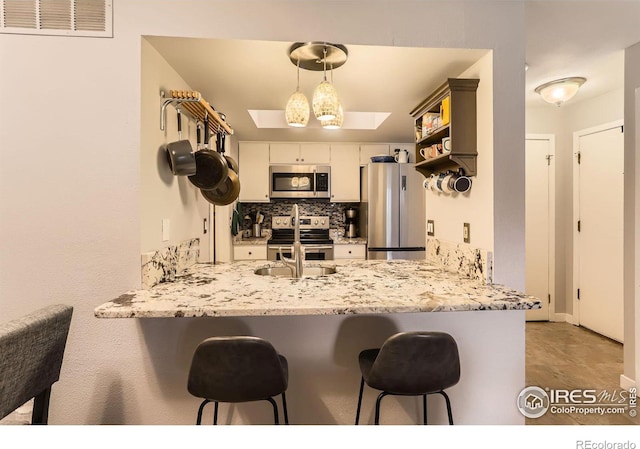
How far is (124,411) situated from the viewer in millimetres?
1582

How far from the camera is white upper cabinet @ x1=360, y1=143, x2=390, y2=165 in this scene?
4.20 metres

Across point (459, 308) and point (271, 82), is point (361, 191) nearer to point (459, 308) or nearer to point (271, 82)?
point (271, 82)

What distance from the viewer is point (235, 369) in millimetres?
1226

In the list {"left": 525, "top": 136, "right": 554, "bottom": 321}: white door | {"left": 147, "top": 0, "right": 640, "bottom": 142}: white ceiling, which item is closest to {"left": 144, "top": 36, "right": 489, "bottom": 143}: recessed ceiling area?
{"left": 147, "top": 0, "right": 640, "bottom": 142}: white ceiling

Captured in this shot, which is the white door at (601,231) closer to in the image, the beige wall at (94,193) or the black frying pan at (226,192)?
the beige wall at (94,193)

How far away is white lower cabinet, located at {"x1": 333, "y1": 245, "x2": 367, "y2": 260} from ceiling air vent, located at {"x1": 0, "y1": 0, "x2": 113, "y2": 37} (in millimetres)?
2945

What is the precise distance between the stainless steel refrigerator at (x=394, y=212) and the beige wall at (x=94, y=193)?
239cm

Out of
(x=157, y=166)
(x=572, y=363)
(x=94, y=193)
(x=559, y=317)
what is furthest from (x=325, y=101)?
(x=559, y=317)

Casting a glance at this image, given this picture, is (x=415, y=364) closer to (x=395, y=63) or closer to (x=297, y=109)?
(x=297, y=109)

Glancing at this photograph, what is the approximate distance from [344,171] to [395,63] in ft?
7.69

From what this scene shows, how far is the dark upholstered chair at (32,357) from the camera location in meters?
1.02

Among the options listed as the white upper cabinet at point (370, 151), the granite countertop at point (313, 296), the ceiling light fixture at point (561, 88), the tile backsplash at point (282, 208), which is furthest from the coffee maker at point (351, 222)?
the granite countertop at point (313, 296)

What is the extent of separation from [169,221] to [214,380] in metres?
0.94

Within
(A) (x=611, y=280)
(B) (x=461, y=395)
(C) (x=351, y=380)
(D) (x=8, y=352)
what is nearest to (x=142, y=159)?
(D) (x=8, y=352)
